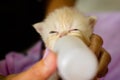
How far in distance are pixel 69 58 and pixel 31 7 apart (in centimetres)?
85

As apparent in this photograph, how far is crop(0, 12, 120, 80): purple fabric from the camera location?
1010 mm

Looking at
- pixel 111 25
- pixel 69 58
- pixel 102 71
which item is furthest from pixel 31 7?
pixel 69 58

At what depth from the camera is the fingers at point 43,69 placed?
54 centimetres

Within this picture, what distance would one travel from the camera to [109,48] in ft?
3.58

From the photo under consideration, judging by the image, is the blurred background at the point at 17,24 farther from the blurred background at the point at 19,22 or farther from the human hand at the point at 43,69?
the human hand at the point at 43,69

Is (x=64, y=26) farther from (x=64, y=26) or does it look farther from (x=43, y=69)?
(x=43, y=69)

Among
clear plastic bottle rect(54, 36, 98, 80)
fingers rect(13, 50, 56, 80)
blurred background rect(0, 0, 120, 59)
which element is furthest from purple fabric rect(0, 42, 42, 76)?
clear plastic bottle rect(54, 36, 98, 80)

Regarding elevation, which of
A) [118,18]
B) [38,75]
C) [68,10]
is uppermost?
[68,10]

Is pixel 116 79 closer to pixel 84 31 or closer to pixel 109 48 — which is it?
pixel 109 48

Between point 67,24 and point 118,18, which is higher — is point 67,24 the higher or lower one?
the higher one

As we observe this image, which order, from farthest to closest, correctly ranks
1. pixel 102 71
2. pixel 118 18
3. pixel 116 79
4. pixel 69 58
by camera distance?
pixel 118 18
pixel 116 79
pixel 102 71
pixel 69 58

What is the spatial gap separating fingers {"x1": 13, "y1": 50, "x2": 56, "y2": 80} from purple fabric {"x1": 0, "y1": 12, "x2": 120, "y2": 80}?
39cm

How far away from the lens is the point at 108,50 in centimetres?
109

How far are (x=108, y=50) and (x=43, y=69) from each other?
0.55 m
